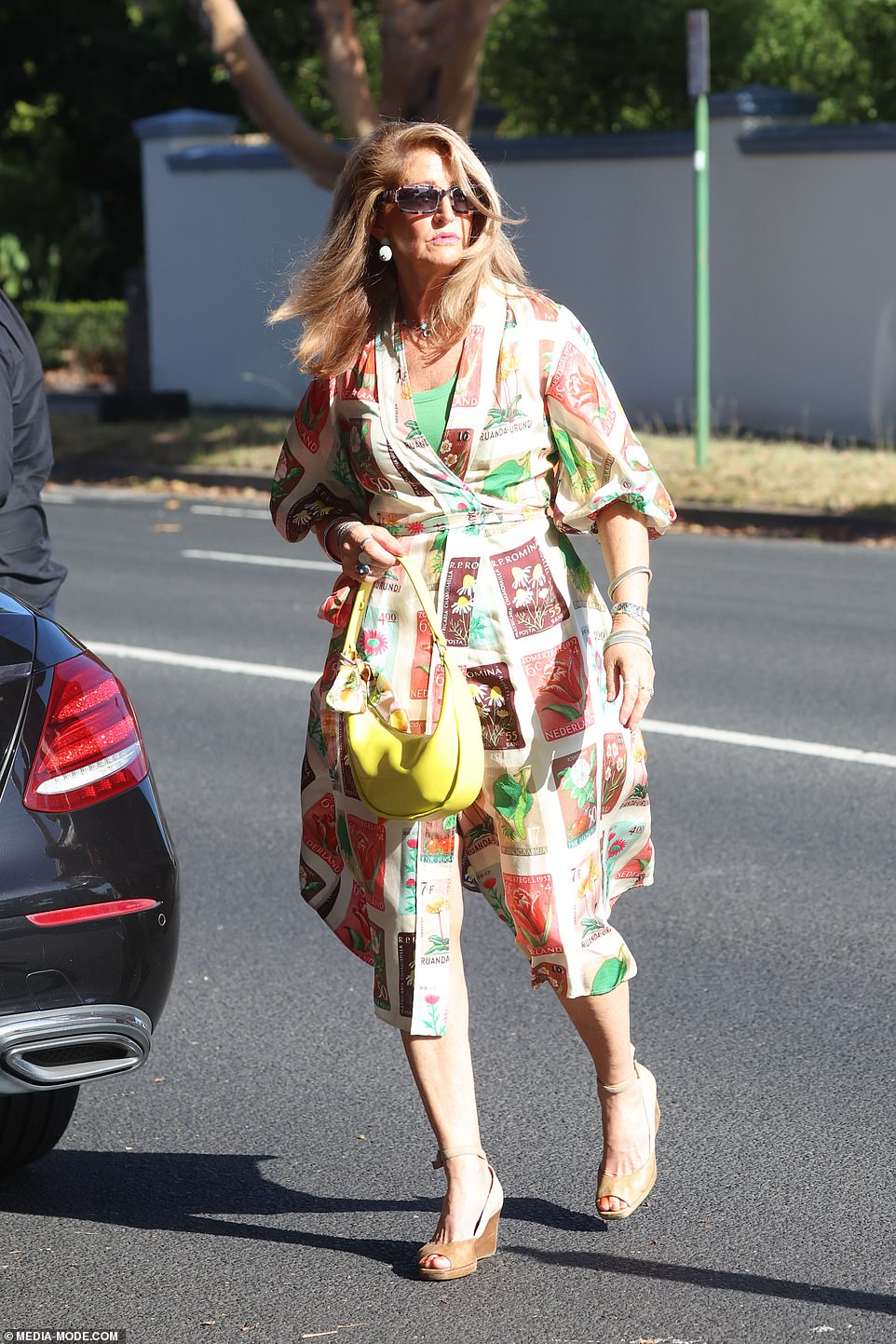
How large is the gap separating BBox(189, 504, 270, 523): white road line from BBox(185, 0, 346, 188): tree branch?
3.15 m

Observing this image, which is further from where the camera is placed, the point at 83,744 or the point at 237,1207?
the point at 237,1207

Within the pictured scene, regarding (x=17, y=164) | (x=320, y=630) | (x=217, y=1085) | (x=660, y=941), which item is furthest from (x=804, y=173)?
(x=17, y=164)

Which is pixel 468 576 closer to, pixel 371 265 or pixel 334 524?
pixel 334 524

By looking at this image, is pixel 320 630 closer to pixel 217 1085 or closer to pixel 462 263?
pixel 217 1085

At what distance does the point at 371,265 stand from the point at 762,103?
14.6 m

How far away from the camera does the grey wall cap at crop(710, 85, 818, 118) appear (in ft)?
A: 54.6

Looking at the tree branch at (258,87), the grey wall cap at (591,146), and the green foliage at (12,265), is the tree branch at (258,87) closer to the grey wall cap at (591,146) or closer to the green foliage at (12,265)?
the grey wall cap at (591,146)

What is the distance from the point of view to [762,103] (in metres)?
16.8

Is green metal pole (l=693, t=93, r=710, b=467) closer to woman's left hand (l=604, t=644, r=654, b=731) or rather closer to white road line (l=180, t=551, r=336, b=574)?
white road line (l=180, t=551, r=336, b=574)

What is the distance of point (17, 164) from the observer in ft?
93.4

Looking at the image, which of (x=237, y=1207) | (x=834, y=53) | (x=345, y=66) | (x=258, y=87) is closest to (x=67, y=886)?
(x=237, y=1207)

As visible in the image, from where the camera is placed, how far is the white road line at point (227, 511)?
1396cm

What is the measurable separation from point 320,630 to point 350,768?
19.7ft

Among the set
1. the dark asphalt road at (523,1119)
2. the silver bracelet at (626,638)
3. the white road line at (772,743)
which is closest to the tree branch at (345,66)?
the white road line at (772,743)
